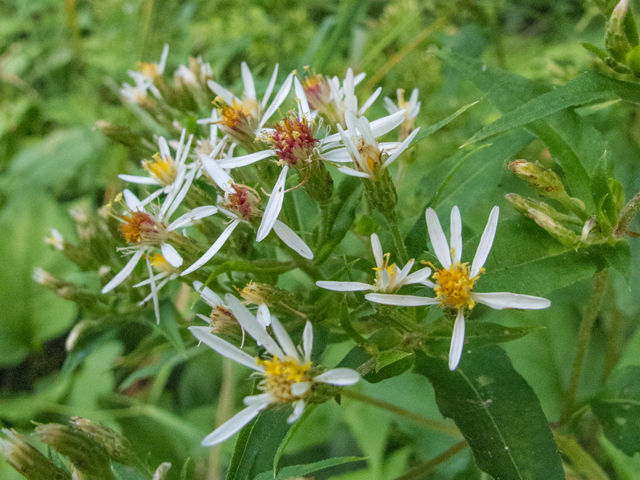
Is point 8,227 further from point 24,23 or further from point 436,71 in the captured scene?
point 436,71

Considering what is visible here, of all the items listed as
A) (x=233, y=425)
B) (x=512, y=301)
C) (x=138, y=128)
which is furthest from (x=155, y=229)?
(x=138, y=128)

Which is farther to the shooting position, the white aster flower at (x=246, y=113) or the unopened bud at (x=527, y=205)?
the white aster flower at (x=246, y=113)

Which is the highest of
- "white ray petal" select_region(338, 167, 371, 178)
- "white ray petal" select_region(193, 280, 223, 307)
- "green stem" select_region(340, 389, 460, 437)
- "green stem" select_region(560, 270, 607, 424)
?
"white ray petal" select_region(338, 167, 371, 178)

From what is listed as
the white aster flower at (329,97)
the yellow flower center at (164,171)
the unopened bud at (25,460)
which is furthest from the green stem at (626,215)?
the unopened bud at (25,460)

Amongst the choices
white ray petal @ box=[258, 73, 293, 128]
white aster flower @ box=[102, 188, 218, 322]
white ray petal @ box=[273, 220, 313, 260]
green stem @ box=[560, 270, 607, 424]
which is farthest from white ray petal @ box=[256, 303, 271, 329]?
green stem @ box=[560, 270, 607, 424]

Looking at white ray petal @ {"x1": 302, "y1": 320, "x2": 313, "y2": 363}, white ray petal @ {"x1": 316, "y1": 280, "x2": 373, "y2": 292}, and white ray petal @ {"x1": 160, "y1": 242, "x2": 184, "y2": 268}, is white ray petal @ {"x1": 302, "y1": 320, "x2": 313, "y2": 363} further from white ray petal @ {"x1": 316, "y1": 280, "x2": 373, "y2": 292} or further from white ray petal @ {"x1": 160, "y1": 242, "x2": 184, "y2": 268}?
white ray petal @ {"x1": 160, "y1": 242, "x2": 184, "y2": 268}

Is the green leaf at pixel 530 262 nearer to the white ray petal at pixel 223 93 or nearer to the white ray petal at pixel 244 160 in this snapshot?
the white ray petal at pixel 244 160
